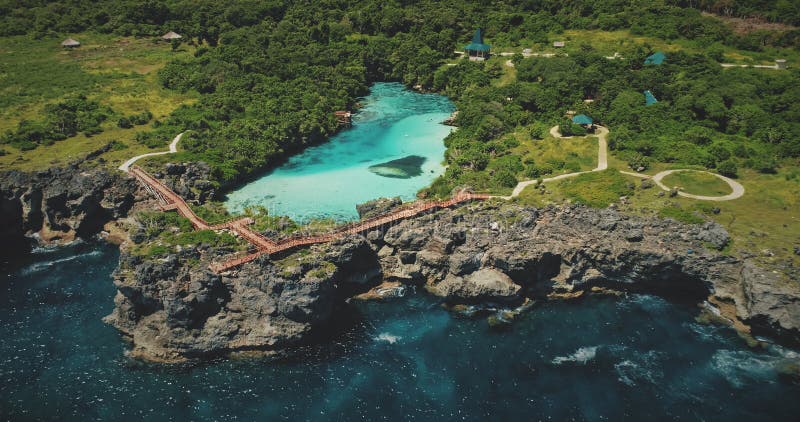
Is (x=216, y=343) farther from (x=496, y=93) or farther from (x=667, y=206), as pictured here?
(x=496, y=93)

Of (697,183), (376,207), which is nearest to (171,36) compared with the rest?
(376,207)

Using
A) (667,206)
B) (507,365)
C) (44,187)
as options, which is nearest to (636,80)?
(667,206)

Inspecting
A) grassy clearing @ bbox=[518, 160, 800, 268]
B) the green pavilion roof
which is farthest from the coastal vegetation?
the green pavilion roof

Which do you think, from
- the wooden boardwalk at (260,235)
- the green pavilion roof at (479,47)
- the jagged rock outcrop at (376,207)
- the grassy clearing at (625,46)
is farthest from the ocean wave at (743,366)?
the green pavilion roof at (479,47)

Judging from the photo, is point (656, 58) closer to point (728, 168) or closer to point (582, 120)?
point (582, 120)

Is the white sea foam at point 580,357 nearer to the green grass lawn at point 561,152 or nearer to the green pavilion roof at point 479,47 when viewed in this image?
the green grass lawn at point 561,152

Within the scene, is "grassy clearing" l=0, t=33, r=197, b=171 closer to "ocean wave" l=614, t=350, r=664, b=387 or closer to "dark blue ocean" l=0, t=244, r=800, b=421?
"dark blue ocean" l=0, t=244, r=800, b=421

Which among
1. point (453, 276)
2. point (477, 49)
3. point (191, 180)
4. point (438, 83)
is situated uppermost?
point (477, 49)
